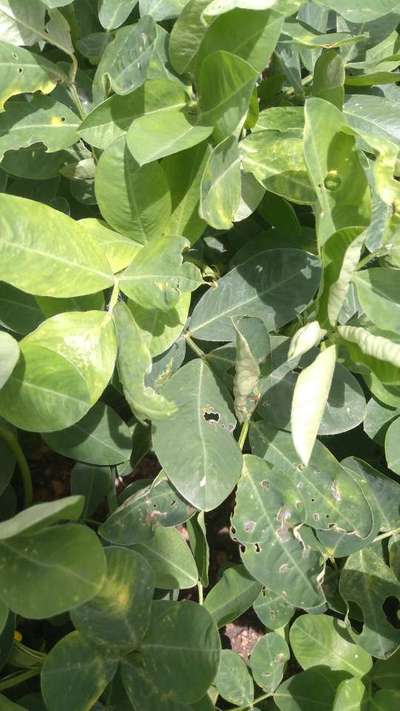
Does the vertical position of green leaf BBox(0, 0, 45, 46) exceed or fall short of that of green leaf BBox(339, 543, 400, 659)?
it exceeds it

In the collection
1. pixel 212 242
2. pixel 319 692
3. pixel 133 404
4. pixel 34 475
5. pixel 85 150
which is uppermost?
pixel 85 150

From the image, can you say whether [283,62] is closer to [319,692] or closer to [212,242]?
[212,242]

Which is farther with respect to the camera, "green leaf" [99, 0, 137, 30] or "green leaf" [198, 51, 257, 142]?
"green leaf" [99, 0, 137, 30]

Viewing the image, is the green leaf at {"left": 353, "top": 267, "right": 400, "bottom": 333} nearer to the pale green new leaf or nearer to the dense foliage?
the dense foliage

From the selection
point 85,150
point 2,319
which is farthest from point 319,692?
point 85,150

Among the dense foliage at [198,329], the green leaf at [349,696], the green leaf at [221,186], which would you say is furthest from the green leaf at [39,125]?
the green leaf at [349,696]

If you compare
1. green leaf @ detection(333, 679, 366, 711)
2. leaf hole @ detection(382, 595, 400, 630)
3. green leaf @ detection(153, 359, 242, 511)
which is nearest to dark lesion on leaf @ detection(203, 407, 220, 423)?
green leaf @ detection(153, 359, 242, 511)
